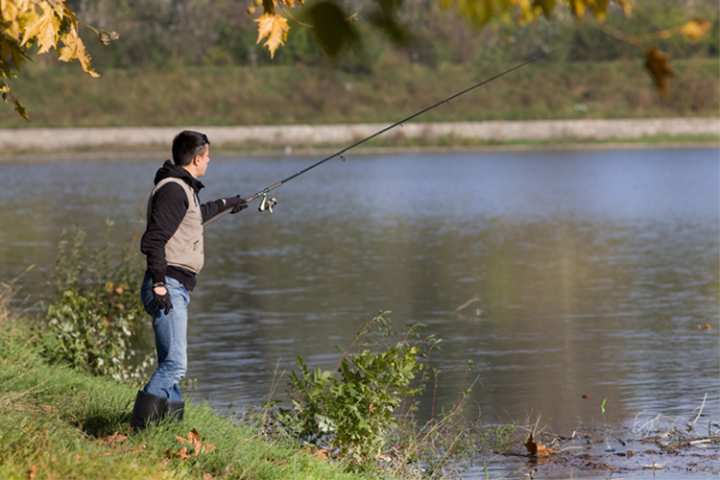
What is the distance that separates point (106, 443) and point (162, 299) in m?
0.75

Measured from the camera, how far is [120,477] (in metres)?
7.46

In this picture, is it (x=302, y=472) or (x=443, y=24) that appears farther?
(x=443, y=24)

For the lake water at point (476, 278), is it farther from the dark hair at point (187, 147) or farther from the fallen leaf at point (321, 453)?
the dark hair at point (187, 147)

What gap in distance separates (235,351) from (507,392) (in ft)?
11.0

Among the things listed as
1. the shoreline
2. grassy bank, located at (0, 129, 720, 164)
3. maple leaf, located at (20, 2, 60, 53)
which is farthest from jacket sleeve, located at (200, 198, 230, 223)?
the shoreline

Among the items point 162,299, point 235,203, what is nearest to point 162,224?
point 162,299

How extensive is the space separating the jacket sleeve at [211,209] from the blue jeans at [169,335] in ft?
2.23

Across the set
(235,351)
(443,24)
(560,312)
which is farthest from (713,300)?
(443,24)

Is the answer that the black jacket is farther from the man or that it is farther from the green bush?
the green bush

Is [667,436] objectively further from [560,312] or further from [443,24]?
[443,24]

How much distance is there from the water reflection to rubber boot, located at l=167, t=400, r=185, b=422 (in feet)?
12.1

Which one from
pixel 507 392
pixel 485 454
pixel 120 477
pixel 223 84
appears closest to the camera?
pixel 120 477

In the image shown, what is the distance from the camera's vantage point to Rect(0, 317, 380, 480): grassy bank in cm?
751

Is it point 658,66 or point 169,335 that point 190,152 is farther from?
point 658,66
